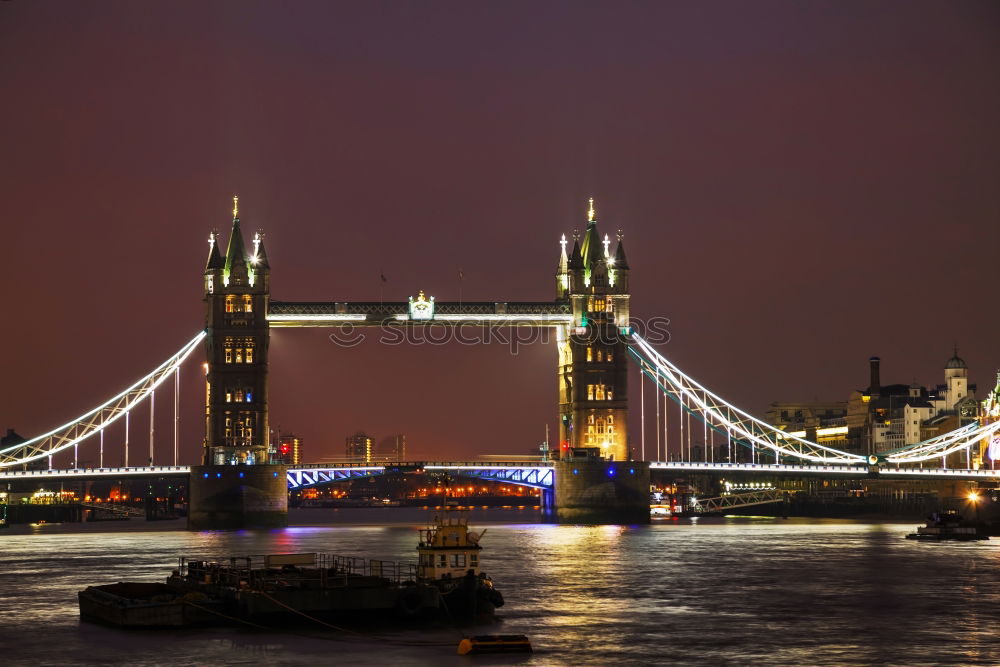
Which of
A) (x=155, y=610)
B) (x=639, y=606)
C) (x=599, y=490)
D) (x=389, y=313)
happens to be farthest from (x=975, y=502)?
(x=155, y=610)

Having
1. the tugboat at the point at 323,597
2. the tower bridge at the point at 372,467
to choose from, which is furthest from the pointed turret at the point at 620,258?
the tugboat at the point at 323,597

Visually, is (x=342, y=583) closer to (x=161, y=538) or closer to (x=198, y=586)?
(x=198, y=586)

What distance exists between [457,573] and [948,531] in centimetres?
7338

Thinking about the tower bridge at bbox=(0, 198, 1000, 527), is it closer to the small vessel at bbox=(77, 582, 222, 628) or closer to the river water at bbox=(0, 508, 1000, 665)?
the river water at bbox=(0, 508, 1000, 665)

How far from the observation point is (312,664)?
5419 cm

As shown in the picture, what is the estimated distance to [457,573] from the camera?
6650cm

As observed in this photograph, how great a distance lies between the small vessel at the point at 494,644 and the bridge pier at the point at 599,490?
98.2 m

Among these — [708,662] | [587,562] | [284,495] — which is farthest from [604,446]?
[708,662]

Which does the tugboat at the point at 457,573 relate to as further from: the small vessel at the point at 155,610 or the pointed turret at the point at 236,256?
the pointed turret at the point at 236,256

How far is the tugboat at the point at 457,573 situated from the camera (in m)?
65.0

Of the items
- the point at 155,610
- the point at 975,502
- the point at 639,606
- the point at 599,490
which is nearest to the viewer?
the point at 155,610

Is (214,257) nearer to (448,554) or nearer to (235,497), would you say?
(235,497)

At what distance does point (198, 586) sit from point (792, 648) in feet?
77.6

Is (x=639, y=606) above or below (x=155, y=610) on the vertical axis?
below
